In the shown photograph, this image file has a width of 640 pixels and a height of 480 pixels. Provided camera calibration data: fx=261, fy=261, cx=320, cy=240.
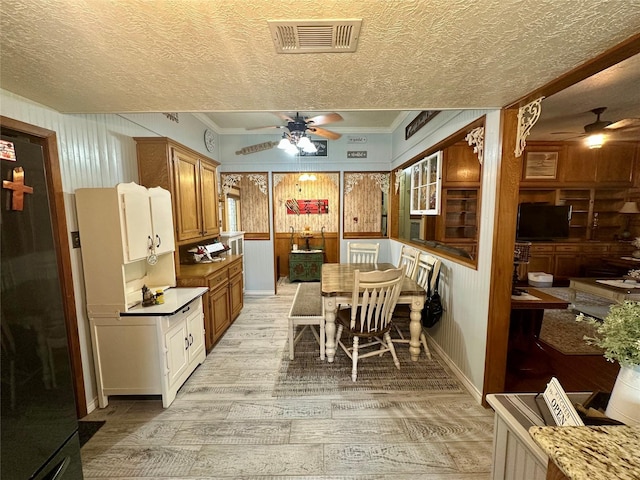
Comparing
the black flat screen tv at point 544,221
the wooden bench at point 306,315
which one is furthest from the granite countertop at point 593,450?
the black flat screen tv at point 544,221

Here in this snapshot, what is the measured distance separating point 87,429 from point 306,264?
4034mm

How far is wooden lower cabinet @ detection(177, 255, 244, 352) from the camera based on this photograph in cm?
276

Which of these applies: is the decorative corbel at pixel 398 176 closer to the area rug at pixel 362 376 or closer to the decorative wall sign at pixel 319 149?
the decorative wall sign at pixel 319 149

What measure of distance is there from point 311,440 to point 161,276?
2.02 m

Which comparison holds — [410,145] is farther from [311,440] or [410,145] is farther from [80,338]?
[80,338]

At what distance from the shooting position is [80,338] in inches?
78.5

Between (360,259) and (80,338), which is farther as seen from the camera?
(360,259)

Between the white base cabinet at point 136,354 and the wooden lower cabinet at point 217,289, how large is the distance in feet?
2.05

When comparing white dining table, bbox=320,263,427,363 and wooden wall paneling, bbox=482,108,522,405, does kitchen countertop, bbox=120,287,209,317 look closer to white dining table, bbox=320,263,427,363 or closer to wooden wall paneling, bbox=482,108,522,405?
white dining table, bbox=320,263,427,363

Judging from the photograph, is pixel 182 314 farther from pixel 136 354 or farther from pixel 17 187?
pixel 17 187

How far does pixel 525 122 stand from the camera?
1801 millimetres

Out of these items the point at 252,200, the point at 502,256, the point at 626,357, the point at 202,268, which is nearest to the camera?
the point at 626,357

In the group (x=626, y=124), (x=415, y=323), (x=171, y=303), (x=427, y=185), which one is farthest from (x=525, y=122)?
(x=171, y=303)

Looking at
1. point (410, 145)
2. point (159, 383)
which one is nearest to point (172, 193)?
point (159, 383)
